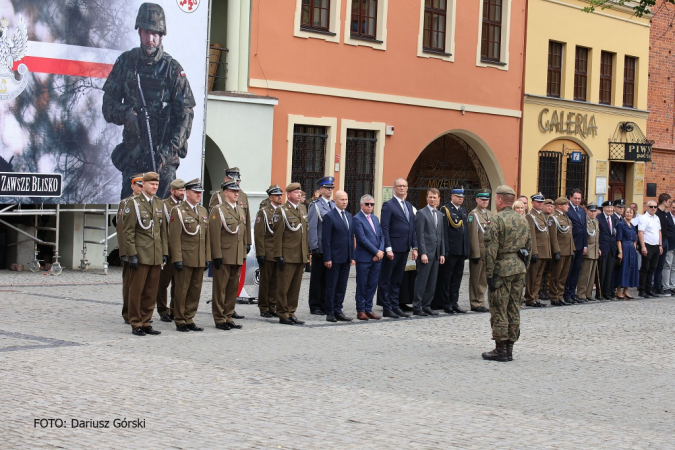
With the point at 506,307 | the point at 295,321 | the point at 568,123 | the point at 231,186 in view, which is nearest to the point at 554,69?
the point at 568,123

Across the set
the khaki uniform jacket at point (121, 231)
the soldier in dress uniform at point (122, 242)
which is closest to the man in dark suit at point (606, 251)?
the soldier in dress uniform at point (122, 242)

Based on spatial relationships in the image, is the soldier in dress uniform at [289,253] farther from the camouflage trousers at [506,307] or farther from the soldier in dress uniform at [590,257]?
the soldier in dress uniform at [590,257]

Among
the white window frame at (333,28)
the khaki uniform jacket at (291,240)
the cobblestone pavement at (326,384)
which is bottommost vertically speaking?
the cobblestone pavement at (326,384)

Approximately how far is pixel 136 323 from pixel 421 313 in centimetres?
505

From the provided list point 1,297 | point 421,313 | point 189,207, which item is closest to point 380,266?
point 421,313

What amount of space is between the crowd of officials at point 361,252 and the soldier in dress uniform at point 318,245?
0.6 inches

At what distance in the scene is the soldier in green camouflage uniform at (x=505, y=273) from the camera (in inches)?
469

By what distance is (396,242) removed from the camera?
53.6 feet

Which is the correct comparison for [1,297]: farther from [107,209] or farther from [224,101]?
[224,101]

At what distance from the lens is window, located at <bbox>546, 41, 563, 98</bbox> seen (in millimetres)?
32562

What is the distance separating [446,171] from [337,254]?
1585 cm

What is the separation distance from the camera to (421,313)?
16469 mm

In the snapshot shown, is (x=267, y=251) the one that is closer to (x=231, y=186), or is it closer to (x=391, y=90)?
(x=231, y=186)

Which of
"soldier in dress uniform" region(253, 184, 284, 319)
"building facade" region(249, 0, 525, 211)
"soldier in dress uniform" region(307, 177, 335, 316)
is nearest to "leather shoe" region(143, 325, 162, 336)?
"soldier in dress uniform" region(253, 184, 284, 319)
